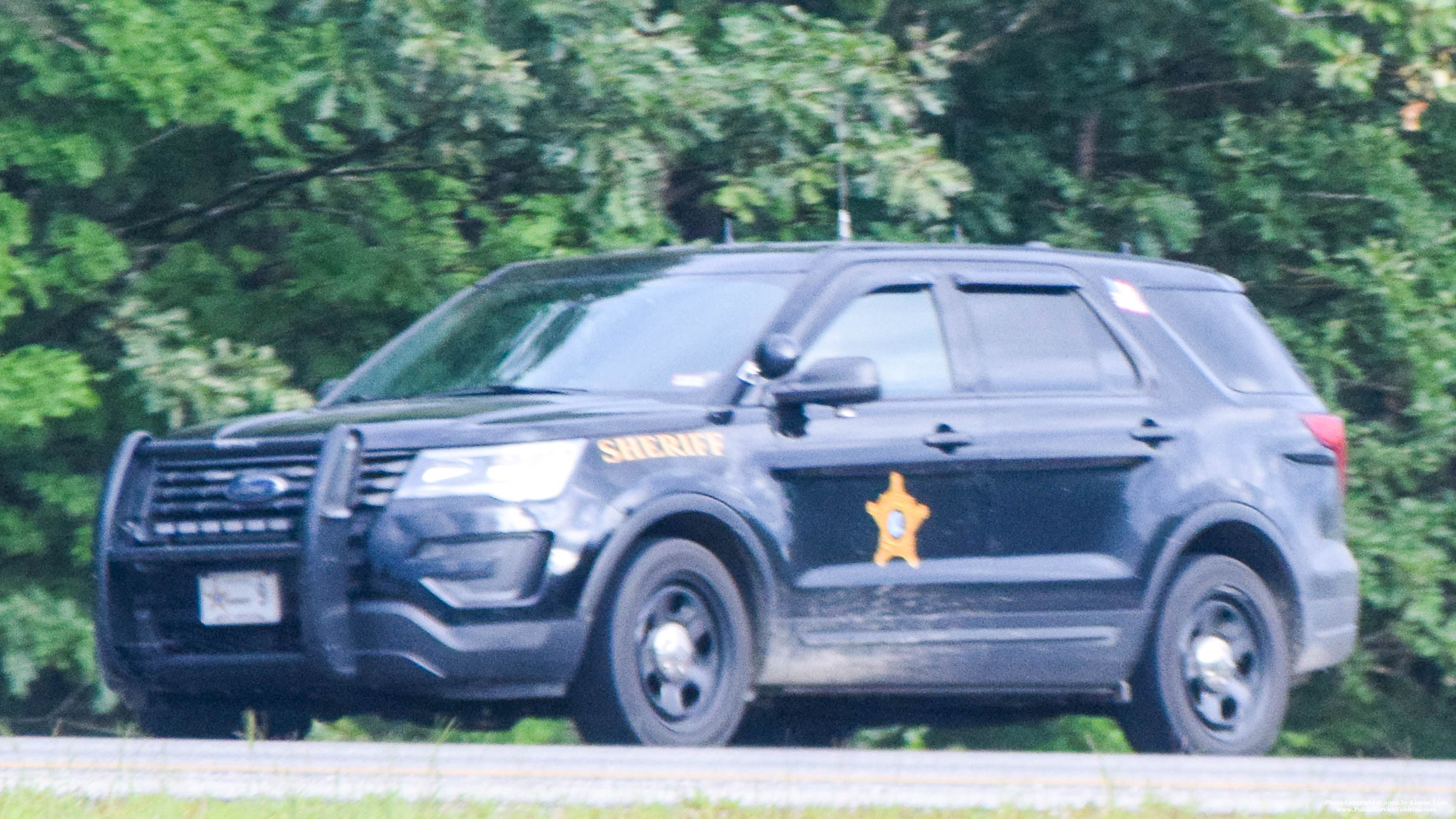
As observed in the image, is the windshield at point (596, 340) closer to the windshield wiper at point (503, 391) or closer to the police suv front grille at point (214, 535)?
the windshield wiper at point (503, 391)

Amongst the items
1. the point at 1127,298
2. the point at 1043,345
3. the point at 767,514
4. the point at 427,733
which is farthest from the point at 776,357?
the point at 427,733

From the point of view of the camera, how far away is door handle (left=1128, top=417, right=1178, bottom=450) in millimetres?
8250

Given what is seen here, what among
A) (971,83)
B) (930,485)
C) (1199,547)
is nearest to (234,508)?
(930,485)

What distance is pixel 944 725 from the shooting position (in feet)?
28.0

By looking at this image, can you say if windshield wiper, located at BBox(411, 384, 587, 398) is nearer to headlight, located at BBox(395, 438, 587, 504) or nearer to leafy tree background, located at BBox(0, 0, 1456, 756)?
headlight, located at BBox(395, 438, 587, 504)

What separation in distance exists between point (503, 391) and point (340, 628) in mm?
1161

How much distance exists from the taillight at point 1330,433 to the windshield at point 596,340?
2481mm

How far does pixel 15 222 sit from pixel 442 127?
2089 mm

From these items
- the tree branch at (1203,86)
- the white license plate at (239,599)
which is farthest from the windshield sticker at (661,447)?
the tree branch at (1203,86)

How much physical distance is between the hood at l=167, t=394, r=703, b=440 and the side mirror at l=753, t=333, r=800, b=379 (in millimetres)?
271

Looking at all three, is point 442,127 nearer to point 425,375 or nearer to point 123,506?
point 425,375

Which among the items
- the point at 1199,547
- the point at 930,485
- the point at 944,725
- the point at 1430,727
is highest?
the point at 930,485

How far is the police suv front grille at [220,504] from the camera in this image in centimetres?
659

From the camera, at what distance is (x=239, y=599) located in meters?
6.63
